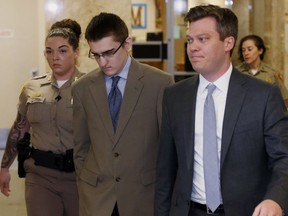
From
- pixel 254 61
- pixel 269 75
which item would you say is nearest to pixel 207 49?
pixel 269 75

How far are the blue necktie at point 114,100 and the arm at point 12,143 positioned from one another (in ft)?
3.96

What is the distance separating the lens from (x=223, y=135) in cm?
244

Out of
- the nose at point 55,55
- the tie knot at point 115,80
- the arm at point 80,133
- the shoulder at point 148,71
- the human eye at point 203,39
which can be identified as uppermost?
the human eye at point 203,39

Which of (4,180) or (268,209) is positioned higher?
(268,209)

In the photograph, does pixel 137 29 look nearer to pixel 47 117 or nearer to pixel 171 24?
pixel 171 24

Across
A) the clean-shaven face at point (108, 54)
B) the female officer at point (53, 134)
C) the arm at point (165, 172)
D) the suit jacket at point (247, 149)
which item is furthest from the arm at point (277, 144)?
the female officer at point (53, 134)

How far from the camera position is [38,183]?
3.81 metres

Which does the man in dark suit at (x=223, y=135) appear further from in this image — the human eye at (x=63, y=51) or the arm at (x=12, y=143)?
the arm at (x=12, y=143)

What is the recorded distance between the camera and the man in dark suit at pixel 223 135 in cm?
242

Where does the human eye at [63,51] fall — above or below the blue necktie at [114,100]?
above

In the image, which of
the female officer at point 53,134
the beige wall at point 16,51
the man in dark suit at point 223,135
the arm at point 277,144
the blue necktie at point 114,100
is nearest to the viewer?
the arm at point 277,144

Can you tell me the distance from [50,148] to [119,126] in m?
1.00

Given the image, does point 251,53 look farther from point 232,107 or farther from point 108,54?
point 232,107

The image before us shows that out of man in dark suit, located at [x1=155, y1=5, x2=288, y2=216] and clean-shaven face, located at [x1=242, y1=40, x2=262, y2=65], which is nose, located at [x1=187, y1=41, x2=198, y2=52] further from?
clean-shaven face, located at [x1=242, y1=40, x2=262, y2=65]
